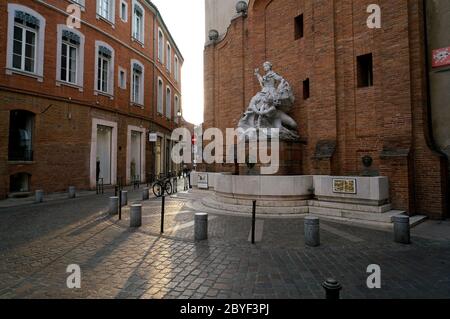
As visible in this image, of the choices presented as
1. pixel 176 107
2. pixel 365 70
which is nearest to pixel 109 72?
pixel 176 107

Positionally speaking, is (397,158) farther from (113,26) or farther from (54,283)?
(113,26)

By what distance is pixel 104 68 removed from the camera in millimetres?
18547

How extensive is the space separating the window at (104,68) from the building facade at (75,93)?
6cm

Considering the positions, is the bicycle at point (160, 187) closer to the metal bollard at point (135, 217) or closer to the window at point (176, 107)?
the metal bollard at point (135, 217)

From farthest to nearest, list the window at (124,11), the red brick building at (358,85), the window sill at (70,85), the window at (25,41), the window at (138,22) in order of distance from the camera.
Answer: the window at (138,22), the window at (124,11), the window sill at (70,85), the window at (25,41), the red brick building at (358,85)

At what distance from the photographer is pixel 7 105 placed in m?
12.7

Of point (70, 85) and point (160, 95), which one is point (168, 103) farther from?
point (70, 85)

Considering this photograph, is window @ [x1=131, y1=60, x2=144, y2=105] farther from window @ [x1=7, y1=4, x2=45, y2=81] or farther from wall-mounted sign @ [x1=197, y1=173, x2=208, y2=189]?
wall-mounted sign @ [x1=197, y1=173, x2=208, y2=189]

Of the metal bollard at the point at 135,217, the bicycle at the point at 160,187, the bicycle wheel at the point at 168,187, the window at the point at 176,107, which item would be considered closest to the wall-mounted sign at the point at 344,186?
the metal bollard at the point at 135,217

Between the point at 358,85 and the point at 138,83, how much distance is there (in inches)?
683

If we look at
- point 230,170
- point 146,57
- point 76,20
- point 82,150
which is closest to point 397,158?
point 230,170

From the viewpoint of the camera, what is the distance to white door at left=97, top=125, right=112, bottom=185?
18297 millimetres

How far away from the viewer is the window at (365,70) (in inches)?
407
